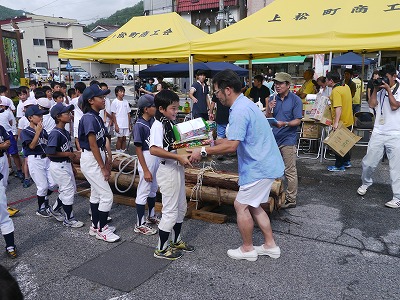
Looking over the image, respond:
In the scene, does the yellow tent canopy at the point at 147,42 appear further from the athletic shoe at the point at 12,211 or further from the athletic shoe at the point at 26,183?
the athletic shoe at the point at 12,211

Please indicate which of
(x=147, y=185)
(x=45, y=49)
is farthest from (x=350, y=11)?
(x=45, y=49)

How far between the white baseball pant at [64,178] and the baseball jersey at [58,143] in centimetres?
8

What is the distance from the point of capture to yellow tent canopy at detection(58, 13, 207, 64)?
677cm

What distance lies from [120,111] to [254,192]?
5.91 meters

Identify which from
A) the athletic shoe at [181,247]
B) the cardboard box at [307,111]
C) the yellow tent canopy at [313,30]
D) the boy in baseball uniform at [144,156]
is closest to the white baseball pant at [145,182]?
the boy in baseball uniform at [144,156]

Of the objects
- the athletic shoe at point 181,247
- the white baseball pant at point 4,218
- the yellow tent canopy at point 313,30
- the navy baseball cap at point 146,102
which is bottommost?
the athletic shoe at point 181,247

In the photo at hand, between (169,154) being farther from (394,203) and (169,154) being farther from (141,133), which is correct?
(394,203)

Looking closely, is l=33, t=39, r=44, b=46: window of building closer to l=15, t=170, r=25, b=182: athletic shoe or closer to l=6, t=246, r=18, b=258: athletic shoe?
l=15, t=170, r=25, b=182: athletic shoe

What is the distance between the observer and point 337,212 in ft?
16.0

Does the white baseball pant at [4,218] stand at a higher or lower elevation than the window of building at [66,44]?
lower

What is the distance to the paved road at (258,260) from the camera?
307cm

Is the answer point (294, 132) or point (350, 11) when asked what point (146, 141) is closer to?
point (294, 132)

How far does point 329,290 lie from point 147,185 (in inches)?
92.6

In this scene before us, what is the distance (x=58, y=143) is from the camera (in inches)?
167
